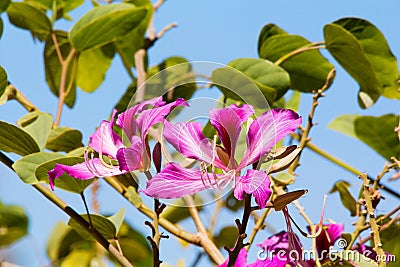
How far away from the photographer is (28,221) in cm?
98

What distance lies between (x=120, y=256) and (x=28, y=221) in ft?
2.04

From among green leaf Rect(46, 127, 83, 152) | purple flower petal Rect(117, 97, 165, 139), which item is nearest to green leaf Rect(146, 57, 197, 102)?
purple flower petal Rect(117, 97, 165, 139)

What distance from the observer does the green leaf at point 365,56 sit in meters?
0.63

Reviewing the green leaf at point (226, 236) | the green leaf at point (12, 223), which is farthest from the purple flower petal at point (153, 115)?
the green leaf at point (12, 223)

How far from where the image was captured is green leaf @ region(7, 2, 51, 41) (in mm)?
720

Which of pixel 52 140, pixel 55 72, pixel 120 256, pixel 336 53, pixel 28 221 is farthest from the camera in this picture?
pixel 28 221

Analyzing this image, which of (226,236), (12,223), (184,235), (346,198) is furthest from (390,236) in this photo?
(12,223)

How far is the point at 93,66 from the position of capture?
0.86 metres

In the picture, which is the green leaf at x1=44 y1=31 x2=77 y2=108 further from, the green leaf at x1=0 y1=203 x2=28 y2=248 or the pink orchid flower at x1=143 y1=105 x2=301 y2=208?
the pink orchid flower at x1=143 y1=105 x2=301 y2=208

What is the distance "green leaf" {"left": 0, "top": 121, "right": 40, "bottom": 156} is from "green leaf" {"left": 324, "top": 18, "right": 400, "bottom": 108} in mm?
335

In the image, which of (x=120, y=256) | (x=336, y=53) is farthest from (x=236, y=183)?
(x=336, y=53)

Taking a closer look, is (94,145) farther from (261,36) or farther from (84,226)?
(261,36)

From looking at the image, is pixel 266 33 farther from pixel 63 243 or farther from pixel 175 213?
pixel 63 243

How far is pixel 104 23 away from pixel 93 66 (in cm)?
23
